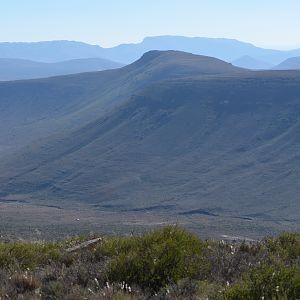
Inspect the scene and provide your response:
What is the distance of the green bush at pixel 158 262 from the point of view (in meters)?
7.89

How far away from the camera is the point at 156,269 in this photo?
26.2ft

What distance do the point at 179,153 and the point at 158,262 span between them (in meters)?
94.6

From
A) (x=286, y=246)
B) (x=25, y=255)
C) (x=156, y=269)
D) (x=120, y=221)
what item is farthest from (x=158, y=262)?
(x=120, y=221)

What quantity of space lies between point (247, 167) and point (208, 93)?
96.8 ft

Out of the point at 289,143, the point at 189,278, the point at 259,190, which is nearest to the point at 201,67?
the point at 289,143

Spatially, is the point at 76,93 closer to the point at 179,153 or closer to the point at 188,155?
the point at 179,153

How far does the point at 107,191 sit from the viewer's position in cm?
9288

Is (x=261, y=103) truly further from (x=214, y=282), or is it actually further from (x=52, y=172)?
(x=214, y=282)

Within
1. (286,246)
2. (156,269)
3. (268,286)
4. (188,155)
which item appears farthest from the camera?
(188,155)

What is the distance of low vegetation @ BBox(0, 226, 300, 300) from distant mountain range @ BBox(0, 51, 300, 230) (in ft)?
198

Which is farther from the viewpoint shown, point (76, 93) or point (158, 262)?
point (76, 93)

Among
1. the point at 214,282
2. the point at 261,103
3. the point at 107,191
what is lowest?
the point at 107,191

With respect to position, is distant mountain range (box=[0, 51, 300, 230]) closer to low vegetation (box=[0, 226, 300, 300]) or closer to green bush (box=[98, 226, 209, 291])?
low vegetation (box=[0, 226, 300, 300])

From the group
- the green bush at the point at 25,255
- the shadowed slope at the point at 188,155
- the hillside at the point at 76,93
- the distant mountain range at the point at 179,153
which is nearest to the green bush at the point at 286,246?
the green bush at the point at 25,255
